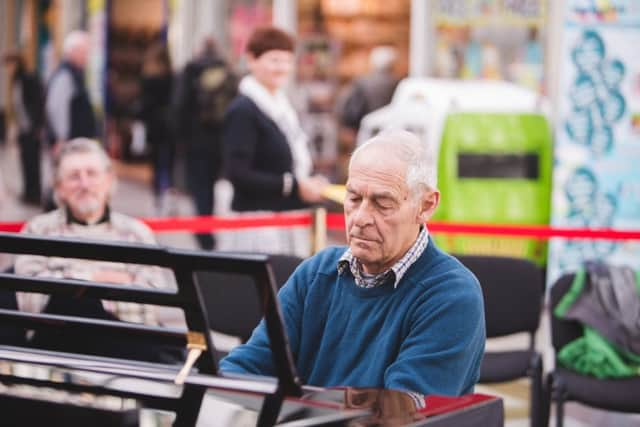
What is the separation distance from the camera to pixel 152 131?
11984 mm

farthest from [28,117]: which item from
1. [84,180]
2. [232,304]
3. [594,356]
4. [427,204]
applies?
[427,204]

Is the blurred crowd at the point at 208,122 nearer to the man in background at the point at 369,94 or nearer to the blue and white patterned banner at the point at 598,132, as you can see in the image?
the man in background at the point at 369,94

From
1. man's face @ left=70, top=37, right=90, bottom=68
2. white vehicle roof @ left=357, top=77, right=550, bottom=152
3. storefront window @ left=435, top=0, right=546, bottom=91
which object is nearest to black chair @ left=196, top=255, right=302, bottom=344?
white vehicle roof @ left=357, top=77, right=550, bottom=152

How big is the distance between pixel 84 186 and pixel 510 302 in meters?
1.74

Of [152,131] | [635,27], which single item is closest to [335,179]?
[152,131]

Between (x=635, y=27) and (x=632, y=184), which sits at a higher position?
(x=635, y=27)

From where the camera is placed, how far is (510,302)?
507 centimetres

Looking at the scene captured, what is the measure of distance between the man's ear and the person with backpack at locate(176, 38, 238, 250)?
723cm

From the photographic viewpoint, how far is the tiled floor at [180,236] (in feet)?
18.7

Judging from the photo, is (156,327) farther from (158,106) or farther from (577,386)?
(158,106)

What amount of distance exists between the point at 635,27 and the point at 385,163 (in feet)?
16.7

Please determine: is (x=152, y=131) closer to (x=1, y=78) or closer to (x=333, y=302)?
(x=333, y=302)

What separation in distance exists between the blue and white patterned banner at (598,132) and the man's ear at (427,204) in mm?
4724

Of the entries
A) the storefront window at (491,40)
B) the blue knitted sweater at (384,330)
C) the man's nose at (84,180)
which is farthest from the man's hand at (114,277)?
the storefront window at (491,40)
